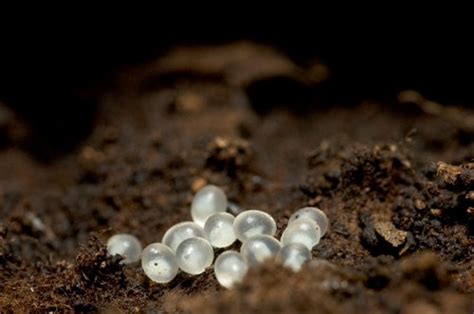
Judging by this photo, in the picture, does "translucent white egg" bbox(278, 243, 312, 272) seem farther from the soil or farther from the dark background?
the dark background

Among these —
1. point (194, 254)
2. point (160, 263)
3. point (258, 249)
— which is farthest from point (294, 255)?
point (160, 263)

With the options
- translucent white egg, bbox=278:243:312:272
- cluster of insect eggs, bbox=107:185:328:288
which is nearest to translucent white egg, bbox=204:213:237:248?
cluster of insect eggs, bbox=107:185:328:288

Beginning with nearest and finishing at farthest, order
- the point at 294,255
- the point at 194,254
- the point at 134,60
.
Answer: the point at 294,255 → the point at 194,254 → the point at 134,60

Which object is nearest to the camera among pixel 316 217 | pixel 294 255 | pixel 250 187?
pixel 294 255

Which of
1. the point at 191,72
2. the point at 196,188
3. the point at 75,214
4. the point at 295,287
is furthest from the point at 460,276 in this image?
the point at 191,72

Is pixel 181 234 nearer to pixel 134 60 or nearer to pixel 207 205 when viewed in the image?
pixel 207 205

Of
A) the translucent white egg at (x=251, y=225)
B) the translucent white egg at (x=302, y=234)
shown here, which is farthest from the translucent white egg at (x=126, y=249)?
the translucent white egg at (x=302, y=234)
